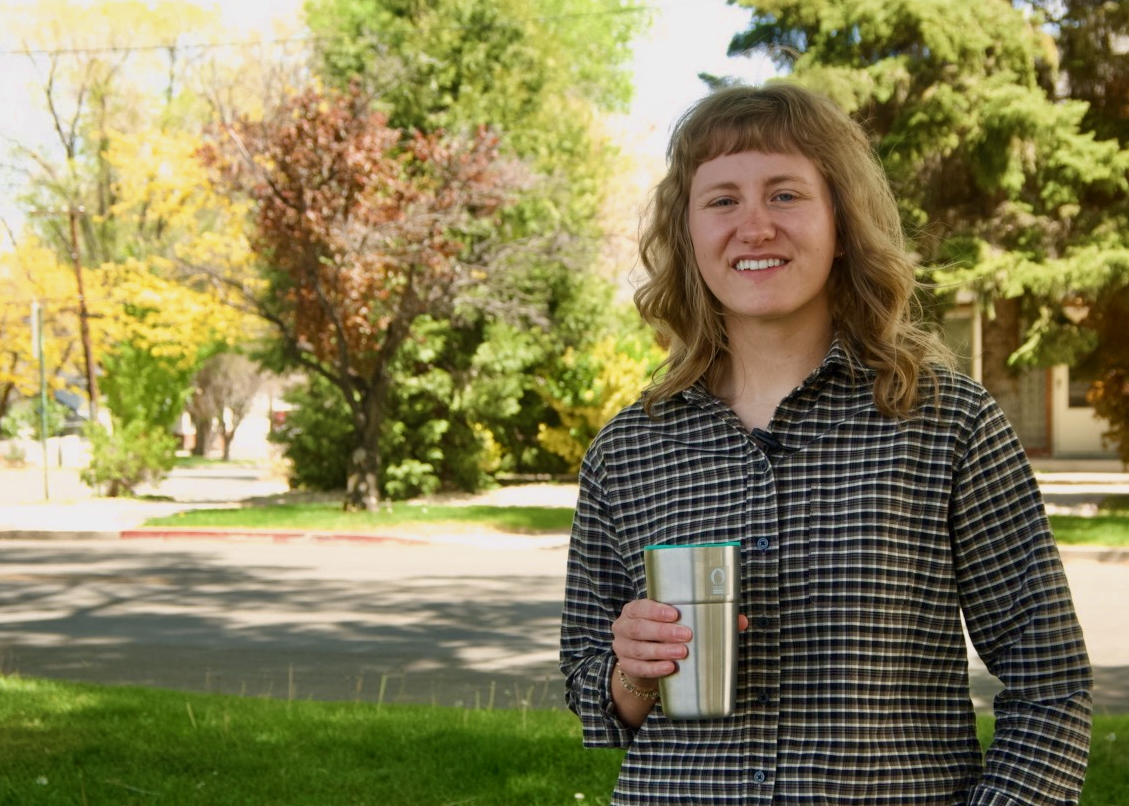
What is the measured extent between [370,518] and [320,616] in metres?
8.13

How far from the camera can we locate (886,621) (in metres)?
1.80

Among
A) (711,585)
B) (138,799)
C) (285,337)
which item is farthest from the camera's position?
(285,337)

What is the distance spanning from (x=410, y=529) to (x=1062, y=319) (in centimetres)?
917

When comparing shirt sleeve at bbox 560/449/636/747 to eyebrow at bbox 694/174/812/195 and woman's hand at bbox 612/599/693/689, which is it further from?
eyebrow at bbox 694/174/812/195

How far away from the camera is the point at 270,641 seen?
949 cm

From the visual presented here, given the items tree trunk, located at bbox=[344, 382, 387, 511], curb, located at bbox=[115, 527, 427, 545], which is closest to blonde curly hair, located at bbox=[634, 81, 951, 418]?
curb, located at bbox=[115, 527, 427, 545]

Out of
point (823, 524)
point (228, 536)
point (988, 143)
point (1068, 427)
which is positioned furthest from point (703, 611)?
point (1068, 427)

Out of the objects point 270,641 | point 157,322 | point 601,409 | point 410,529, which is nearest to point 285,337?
point 410,529

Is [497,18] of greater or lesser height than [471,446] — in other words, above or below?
above

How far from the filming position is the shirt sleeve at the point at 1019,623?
177 cm

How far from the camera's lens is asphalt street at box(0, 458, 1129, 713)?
802 centimetres

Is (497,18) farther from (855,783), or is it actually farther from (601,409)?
(855,783)

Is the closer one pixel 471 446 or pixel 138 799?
pixel 138 799

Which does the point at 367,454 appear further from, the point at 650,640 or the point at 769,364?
the point at 650,640
